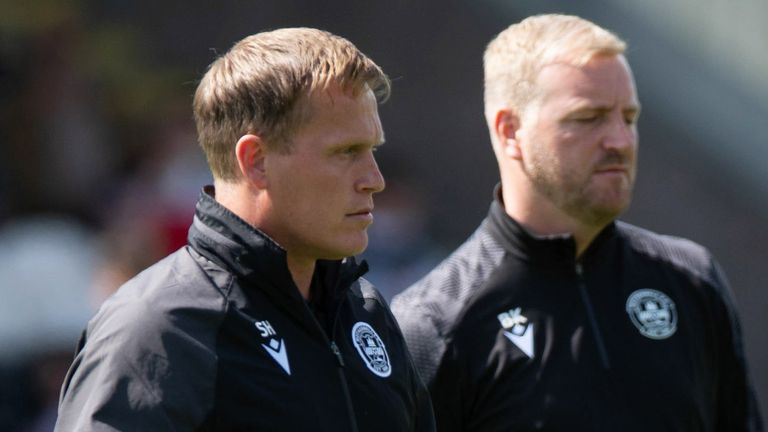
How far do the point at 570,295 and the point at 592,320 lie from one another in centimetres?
10

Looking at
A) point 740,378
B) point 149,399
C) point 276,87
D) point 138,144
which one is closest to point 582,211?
point 740,378

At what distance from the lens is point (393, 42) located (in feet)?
27.0

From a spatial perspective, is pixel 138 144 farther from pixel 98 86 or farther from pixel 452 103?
pixel 452 103

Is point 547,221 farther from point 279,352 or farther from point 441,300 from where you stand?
point 279,352

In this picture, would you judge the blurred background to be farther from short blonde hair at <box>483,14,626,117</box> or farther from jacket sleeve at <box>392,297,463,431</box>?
jacket sleeve at <box>392,297,463,431</box>

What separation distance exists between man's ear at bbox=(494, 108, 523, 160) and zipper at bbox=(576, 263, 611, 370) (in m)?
0.40

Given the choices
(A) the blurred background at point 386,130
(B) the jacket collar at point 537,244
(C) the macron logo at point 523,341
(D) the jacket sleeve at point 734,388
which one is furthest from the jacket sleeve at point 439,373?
(A) the blurred background at point 386,130

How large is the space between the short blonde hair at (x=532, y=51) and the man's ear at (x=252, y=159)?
135 cm

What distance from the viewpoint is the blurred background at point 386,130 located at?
701 centimetres

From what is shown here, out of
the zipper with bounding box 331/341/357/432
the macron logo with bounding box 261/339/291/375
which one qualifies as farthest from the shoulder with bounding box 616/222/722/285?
the macron logo with bounding box 261/339/291/375

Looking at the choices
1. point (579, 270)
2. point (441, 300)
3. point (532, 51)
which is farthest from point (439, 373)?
point (532, 51)

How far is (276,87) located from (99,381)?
2.54 feet

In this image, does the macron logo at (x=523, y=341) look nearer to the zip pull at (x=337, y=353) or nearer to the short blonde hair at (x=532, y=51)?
the short blonde hair at (x=532, y=51)

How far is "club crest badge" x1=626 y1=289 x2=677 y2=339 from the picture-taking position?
4184 mm
